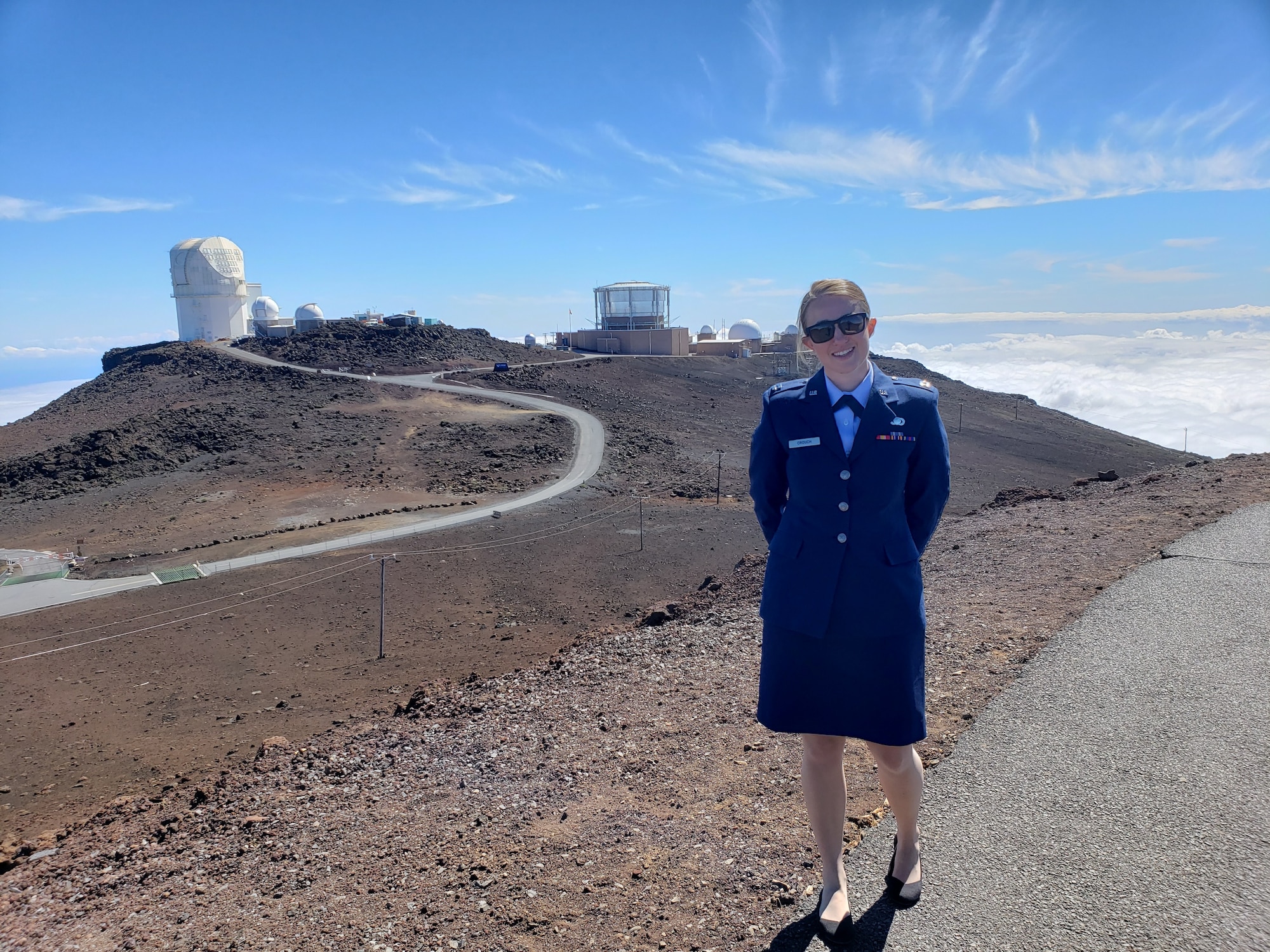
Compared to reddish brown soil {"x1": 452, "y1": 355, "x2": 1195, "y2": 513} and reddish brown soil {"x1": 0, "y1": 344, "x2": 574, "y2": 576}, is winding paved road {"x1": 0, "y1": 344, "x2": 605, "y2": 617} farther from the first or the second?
reddish brown soil {"x1": 452, "y1": 355, "x2": 1195, "y2": 513}

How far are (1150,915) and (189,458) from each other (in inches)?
1093

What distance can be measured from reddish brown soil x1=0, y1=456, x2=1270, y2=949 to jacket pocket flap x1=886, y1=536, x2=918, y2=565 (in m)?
1.27

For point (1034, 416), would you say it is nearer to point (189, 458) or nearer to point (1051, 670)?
point (189, 458)

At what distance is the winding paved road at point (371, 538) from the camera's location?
13.5m

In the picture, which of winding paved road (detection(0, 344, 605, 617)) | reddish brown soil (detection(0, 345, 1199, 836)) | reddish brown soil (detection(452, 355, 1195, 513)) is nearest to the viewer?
reddish brown soil (detection(0, 345, 1199, 836))

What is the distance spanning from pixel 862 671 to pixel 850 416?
79 cm

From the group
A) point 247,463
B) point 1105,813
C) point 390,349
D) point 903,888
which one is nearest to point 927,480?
point 903,888

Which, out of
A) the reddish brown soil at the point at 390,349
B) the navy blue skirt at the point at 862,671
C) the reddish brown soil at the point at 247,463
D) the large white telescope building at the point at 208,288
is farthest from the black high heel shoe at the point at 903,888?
the large white telescope building at the point at 208,288

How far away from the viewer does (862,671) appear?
7.99 ft

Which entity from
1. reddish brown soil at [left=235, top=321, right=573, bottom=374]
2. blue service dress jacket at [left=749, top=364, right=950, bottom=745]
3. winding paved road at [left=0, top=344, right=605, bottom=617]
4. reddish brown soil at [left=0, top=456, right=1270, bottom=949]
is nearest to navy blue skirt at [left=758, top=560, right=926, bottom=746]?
blue service dress jacket at [left=749, top=364, right=950, bottom=745]

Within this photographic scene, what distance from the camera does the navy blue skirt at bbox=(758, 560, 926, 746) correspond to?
2.40 metres

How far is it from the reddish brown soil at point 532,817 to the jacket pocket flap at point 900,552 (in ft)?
4.18

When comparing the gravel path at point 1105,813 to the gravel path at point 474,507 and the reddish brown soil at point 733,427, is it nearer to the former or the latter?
the gravel path at point 474,507

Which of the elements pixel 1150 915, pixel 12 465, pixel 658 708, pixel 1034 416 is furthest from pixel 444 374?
pixel 1150 915
